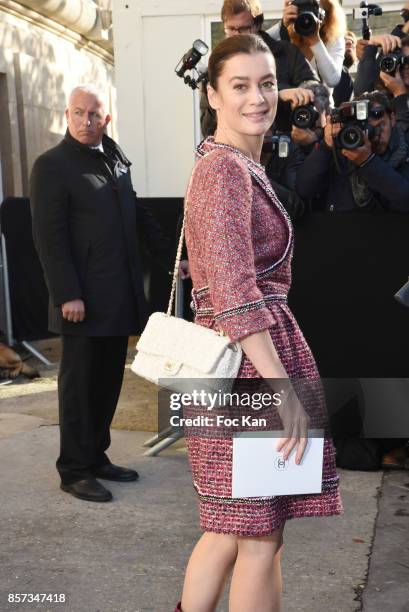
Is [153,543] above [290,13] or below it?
below

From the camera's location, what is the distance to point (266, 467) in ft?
7.97

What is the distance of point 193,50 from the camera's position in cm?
549

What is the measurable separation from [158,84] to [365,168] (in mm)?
3247

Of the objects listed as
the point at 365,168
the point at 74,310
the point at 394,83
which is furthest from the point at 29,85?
the point at 365,168

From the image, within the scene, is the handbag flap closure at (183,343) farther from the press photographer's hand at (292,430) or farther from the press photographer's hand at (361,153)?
the press photographer's hand at (361,153)

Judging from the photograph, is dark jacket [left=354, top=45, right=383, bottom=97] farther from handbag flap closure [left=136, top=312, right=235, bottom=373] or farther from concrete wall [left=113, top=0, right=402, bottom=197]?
handbag flap closure [left=136, top=312, right=235, bottom=373]

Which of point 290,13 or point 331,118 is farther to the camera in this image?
point 290,13

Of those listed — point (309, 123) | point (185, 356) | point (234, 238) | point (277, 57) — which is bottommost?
point (185, 356)

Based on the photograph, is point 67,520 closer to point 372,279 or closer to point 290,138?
point 372,279

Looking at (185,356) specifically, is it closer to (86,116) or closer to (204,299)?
(204,299)

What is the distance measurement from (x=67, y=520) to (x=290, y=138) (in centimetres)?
230

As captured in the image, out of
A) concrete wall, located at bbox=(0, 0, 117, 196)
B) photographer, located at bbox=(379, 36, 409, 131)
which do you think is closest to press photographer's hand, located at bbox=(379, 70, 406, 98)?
photographer, located at bbox=(379, 36, 409, 131)

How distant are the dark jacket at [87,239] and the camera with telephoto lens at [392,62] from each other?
1629 mm

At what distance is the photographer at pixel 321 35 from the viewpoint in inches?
214
